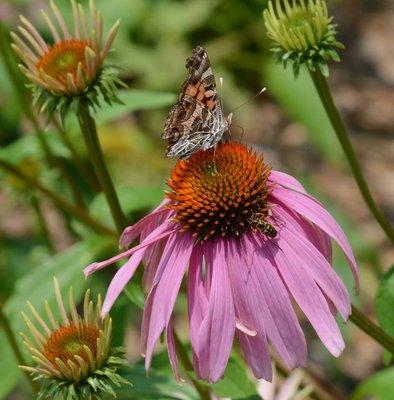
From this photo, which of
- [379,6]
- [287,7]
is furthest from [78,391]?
[379,6]

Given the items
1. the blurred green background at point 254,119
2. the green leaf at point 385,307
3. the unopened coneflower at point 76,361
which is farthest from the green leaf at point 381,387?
the blurred green background at point 254,119

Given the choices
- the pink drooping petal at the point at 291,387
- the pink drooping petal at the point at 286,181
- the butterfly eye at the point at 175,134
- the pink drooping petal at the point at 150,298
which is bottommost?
the pink drooping petal at the point at 291,387

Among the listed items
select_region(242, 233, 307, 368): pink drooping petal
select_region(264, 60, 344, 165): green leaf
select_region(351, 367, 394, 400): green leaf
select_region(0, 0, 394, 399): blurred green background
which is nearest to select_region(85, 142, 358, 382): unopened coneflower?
select_region(242, 233, 307, 368): pink drooping petal

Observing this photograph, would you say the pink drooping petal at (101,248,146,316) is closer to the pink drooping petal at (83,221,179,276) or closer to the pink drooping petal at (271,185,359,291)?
the pink drooping petal at (83,221,179,276)

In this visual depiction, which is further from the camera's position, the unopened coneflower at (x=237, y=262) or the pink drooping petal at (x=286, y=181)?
the pink drooping petal at (x=286, y=181)

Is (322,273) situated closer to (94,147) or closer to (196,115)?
(196,115)

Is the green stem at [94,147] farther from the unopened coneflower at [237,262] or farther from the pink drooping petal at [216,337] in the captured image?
the pink drooping petal at [216,337]

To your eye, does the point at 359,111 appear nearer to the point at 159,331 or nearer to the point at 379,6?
the point at 379,6
